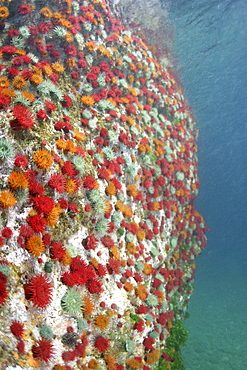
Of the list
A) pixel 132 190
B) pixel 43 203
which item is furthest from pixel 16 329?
pixel 132 190

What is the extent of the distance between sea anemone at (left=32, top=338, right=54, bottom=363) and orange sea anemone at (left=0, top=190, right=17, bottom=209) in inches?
131

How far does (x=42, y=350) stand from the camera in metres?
5.94

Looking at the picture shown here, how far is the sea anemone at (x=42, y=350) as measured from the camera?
19.4 feet

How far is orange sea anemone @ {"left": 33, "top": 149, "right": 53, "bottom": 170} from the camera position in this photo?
6949 mm

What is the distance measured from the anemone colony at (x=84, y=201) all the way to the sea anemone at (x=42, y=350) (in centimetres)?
2

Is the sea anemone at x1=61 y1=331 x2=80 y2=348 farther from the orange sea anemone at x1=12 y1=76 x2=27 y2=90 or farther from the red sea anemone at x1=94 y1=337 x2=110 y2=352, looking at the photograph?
the orange sea anemone at x1=12 y1=76 x2=27 y2=90

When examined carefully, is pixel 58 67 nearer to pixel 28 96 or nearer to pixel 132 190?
pixel 28 96

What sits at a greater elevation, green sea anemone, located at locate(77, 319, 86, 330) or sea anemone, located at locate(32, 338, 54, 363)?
green sea anemone, located at locate(77, 319, 86, 330)

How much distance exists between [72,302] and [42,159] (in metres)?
3.93

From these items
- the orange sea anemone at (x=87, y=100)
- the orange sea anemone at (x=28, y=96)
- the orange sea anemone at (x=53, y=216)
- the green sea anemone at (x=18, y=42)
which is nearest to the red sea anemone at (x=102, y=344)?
the orange sea anemone at (x=53, y=216)

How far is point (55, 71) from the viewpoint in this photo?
33.4ft

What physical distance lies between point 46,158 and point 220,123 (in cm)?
3890

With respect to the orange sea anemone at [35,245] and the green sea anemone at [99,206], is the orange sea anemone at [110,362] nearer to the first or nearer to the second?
the orange sea anemone at [35,245]

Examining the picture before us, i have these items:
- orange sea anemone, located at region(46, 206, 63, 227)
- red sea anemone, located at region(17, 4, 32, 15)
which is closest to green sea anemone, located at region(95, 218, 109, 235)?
orange sea anemone, located at region(46, 206, 63, 227)
